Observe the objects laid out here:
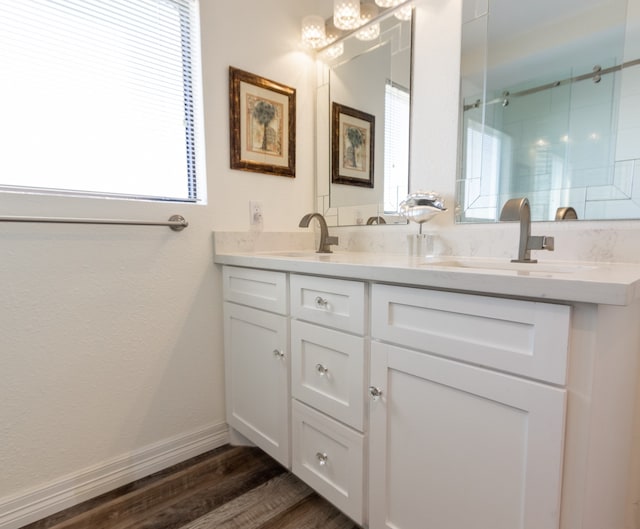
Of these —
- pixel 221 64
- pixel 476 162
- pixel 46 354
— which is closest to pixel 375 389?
pixel 476 162

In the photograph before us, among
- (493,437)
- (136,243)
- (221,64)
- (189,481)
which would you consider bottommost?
(189,481)

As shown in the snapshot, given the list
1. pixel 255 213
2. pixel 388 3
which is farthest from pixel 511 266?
pixel 388 3

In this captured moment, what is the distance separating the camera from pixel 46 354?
118 centimetres

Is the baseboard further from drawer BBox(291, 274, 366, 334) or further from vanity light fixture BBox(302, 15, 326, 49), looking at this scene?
vanity light fixture BBox(302, 15, 326, 49)

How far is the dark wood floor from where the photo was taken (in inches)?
46.1

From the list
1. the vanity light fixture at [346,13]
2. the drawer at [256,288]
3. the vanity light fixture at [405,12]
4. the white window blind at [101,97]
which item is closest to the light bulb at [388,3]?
the vanity light fixture at [405,12]

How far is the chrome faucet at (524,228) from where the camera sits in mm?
982

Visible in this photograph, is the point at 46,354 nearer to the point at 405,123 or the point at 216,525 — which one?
the point at 216,525

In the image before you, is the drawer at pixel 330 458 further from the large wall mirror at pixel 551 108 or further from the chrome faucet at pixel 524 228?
the large wall mirror at pixel 551 108

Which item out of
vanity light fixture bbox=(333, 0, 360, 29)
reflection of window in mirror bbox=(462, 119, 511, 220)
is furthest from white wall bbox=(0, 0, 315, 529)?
reflection of window in mirror bbox=(462, 119, 511, 220)

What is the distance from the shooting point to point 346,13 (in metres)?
1.60

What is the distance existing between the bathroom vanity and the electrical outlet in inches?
18.4

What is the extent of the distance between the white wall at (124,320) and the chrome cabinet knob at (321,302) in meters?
0.64

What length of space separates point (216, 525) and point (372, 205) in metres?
1.34
